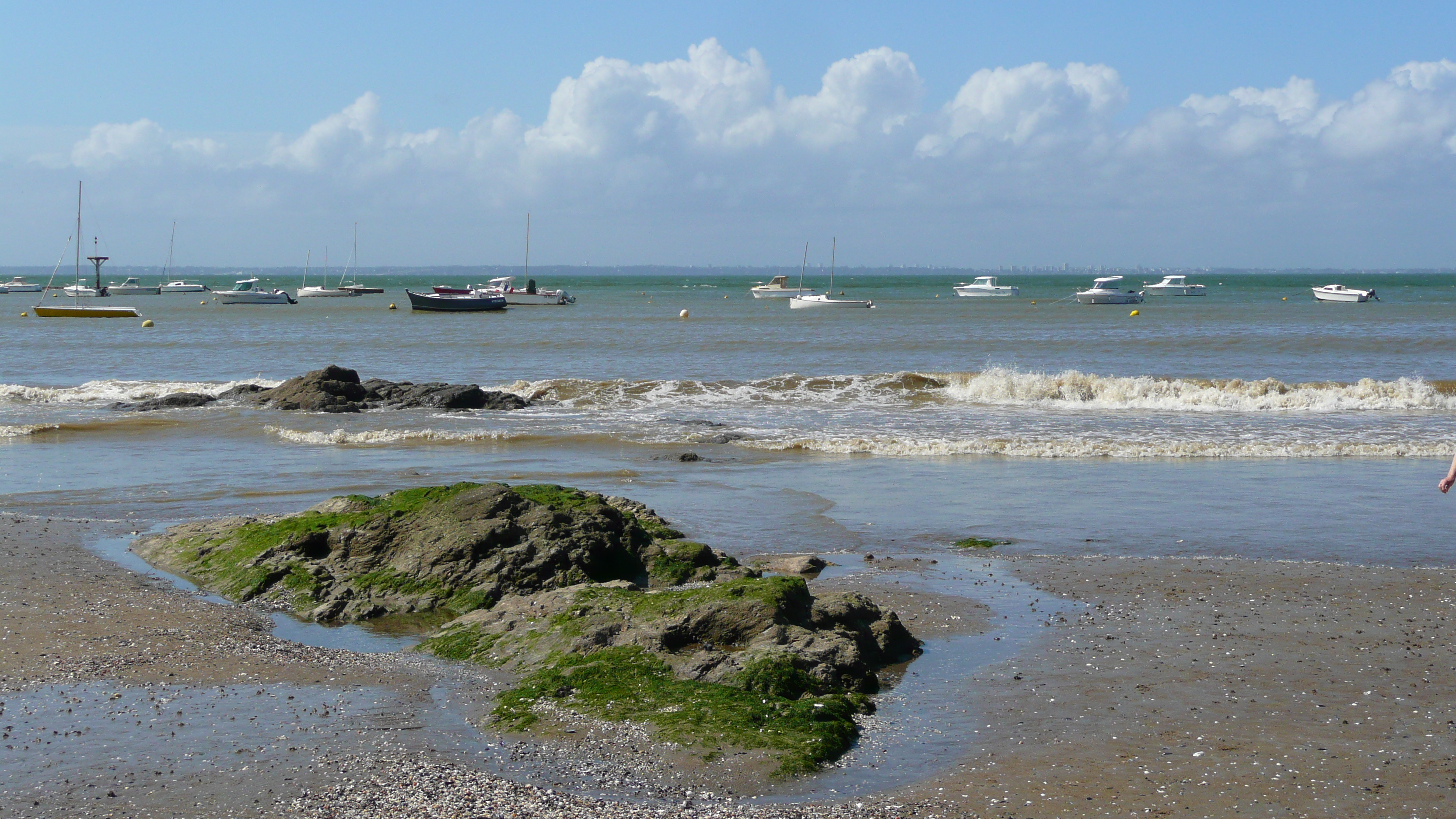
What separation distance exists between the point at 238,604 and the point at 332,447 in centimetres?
1079

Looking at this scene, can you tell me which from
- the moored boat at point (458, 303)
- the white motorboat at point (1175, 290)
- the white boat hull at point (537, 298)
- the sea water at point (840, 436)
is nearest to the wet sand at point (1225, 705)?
the sea water at point (840, 436)

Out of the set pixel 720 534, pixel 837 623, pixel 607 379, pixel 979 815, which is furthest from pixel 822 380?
pixel 979 815

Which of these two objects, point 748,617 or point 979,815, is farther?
point 748,617

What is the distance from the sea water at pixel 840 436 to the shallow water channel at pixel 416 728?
449cm

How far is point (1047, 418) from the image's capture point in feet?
78.6

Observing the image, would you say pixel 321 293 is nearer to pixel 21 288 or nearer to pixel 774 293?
pixel 21 288

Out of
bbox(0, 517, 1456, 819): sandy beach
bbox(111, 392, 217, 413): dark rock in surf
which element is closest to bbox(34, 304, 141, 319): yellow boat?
bbox(111, 392, 217, 413): dark rock in surf

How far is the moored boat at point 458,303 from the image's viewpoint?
261 feet

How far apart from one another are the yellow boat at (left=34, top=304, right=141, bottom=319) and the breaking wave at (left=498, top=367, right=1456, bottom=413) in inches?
1912

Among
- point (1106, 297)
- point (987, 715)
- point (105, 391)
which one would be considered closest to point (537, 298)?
point (1106, 297)

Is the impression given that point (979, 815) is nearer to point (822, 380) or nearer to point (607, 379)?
point (822, 380)

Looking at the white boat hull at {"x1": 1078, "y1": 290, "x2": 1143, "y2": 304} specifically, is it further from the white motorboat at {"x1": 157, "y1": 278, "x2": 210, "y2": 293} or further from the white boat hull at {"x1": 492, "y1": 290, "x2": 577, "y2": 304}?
the white motorboat at {"x1": 157, "y1": 278, "x2": 210, "y2": 293}

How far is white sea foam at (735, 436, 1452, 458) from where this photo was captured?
721 inches

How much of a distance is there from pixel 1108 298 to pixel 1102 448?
8367cm
